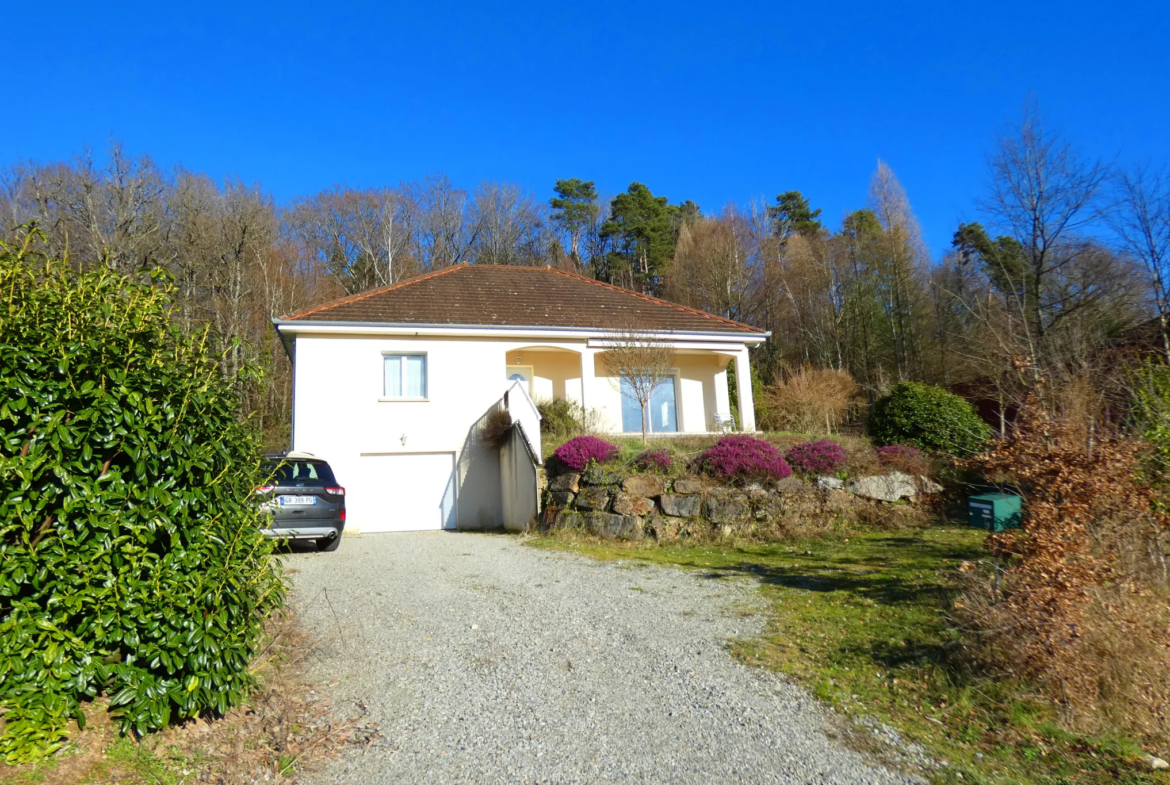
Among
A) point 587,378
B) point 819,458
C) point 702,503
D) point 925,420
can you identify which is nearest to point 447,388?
point 587,378

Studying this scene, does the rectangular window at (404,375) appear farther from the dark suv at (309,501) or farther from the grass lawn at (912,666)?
the grass lawn at (912,666)

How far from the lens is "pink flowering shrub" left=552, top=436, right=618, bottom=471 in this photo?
1293 centimetres

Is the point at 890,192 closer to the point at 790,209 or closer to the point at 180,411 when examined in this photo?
the point at 790,209

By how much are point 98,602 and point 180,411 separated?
3.08ft

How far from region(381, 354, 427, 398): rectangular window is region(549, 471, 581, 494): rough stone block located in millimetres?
5013

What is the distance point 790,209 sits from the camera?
38.8 metres

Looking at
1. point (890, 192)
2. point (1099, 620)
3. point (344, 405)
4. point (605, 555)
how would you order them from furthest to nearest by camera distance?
point (890, 192) < point (344, 405) < point (605, 555) < point (1099, 620)

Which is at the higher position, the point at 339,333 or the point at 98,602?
the point at 339,333

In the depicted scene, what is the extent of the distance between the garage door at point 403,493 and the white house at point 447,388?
2 cm

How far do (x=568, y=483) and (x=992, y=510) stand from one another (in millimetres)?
6879

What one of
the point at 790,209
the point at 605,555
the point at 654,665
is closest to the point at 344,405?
the point at 605,555

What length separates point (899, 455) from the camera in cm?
1301

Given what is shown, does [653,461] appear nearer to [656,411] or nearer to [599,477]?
[599,477]

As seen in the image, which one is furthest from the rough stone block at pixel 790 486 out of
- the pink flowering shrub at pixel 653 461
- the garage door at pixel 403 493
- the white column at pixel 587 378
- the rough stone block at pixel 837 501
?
the garage door at pixel 403 493
